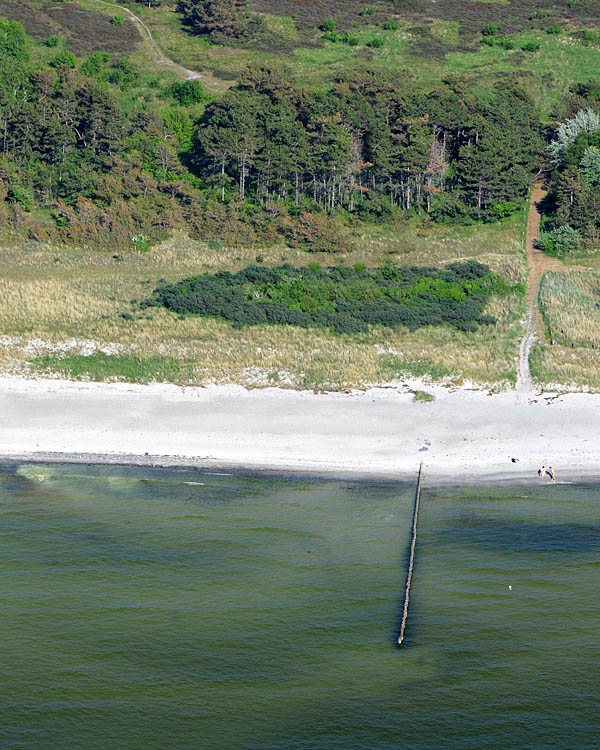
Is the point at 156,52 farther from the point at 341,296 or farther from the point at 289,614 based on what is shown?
the point at 289,614

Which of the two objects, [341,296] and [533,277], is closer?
[341,296]

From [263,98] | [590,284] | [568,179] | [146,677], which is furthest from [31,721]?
[263,98]

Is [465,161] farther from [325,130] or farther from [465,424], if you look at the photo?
[465,424]

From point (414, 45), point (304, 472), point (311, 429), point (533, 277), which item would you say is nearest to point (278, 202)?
point (533, 277)

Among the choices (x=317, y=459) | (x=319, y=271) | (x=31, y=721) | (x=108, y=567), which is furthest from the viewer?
(x=319, y=271)

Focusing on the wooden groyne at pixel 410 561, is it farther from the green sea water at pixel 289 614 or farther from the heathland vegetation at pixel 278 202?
the heathland vegetation at pixel 278 202
